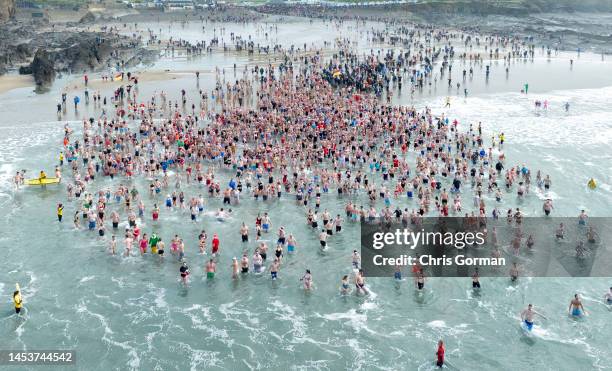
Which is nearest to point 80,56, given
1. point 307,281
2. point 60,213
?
point 60,213

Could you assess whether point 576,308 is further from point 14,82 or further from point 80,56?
point 80,56

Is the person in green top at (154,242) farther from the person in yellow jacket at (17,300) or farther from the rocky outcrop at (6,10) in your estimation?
the rocky outcrop at (6,10)

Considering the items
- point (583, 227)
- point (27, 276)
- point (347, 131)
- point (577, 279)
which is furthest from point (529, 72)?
point (27, 276)

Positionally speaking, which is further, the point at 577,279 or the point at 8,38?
the point at 8,38

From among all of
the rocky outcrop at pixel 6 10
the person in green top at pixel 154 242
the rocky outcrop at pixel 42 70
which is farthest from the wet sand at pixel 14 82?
the rocky outcrop at pixel 6 10

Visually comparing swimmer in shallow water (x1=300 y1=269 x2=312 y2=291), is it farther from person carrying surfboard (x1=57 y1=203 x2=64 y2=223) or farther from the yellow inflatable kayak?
the yellow inflatable kayak

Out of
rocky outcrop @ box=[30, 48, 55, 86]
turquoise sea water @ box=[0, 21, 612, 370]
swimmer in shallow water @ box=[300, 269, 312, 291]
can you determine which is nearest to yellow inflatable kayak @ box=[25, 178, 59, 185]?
turquoise sea water @ box=[0, 21, 612, 370]

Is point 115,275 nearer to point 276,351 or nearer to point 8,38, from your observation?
point 276,351
